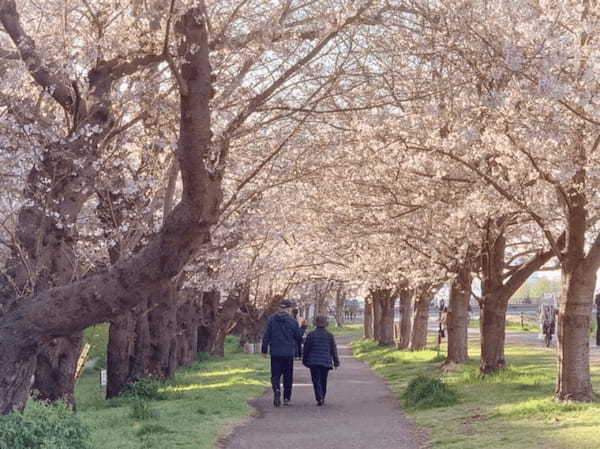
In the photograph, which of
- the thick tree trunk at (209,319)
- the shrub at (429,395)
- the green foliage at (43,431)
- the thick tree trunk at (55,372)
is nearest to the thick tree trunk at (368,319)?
the thick tree trunk at (209,319)

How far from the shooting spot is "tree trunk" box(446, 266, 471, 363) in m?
24.1

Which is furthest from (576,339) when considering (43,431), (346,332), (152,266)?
(346,332)

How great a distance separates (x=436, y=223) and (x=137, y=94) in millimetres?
9765

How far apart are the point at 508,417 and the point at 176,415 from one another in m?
5.08

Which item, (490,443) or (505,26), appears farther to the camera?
(505,26)

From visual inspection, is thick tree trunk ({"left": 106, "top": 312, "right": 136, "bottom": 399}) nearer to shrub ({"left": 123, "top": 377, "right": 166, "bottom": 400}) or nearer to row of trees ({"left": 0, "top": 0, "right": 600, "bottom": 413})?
row of trees ({"left": 0, "top": 0, "right": 600, "bottom": 413})

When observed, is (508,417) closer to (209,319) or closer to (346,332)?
(209,319)

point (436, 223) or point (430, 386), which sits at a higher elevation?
point (436, 223)

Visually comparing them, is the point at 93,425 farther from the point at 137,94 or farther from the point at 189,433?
the point at 137,94

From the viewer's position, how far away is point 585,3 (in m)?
12.8

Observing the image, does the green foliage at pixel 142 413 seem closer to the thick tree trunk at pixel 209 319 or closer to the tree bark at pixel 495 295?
the tree bark at pixel 495 295

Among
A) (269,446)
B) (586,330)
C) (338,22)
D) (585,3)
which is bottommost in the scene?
(269,446)

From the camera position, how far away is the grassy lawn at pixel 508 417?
35.8ft

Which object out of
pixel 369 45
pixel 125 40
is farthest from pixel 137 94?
pixel 369 45
